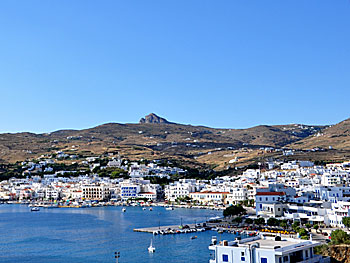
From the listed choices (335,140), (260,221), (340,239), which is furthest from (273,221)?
(335,140)

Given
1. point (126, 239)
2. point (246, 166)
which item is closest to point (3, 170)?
point (246, 166)

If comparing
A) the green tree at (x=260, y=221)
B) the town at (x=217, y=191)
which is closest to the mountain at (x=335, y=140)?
the town at (x=217, y=191)

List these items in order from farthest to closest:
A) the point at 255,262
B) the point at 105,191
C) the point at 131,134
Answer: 1. the point at 131,134
2. the point at 105,191
3. the point at 255,262

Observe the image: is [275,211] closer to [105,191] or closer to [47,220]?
[47,220]

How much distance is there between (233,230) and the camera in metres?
35.1

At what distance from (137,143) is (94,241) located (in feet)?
409

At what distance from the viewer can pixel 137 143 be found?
15775cm

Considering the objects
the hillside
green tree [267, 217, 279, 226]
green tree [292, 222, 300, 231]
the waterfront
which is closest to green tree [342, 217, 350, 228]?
green tree [292, 222, 300, 231]

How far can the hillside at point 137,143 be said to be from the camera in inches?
4937

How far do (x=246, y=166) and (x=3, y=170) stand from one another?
55.7m

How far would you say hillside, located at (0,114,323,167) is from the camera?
125387 millimetres

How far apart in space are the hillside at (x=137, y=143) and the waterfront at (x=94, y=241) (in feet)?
231

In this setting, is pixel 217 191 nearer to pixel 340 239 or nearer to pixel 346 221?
pixel 346 221

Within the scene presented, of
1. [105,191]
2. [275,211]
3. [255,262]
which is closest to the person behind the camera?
[255,262]
